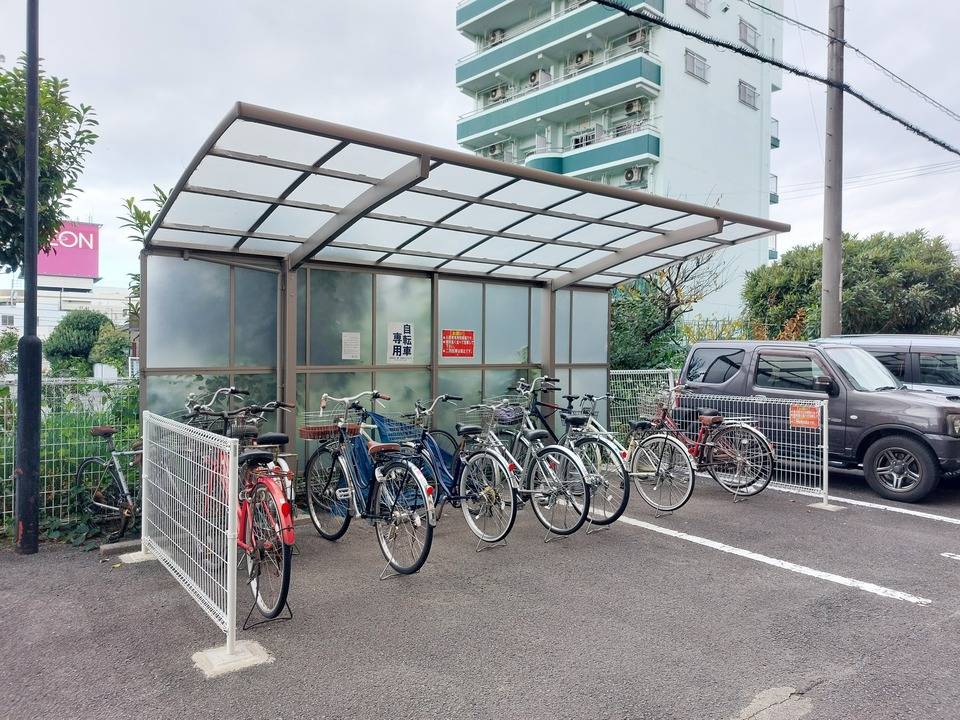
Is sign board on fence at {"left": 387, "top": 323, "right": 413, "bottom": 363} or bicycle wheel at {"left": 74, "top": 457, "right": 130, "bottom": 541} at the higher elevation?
sign board on fence at {"left": 387, "top": 323, "right": 413, "bottom": 363}

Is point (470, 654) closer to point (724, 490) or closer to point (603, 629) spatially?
point (603, 629)

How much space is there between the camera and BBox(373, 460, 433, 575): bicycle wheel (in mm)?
4391

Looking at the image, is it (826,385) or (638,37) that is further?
(638,37)

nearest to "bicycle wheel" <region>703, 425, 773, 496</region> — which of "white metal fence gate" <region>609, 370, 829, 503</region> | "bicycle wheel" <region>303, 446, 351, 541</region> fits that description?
"white metal fence gate" <region>609, 370, 829, 503</region>

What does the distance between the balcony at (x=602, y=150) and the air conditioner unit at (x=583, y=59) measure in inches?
118

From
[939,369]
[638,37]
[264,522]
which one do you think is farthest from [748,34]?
[264,522]

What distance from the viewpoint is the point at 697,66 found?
96.6 ft

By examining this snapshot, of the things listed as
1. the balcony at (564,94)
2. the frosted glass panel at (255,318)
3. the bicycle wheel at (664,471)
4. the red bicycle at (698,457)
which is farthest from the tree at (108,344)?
the bicycle wheel at (664,471)

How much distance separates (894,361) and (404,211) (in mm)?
6970

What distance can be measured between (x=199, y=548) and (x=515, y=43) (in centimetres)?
3223

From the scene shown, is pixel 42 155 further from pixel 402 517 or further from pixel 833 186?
pixel 833 186

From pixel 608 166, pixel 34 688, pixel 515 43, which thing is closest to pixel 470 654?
pixel 34 688

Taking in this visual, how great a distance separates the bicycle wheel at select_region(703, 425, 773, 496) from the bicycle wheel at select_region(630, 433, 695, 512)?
0.88 m

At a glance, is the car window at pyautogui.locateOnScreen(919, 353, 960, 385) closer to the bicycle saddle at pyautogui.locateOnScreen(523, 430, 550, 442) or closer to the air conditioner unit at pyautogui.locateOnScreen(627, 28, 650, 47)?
the bicycle saddle at pyautogui.locateOnScreen(523, 430, 550, 442)
